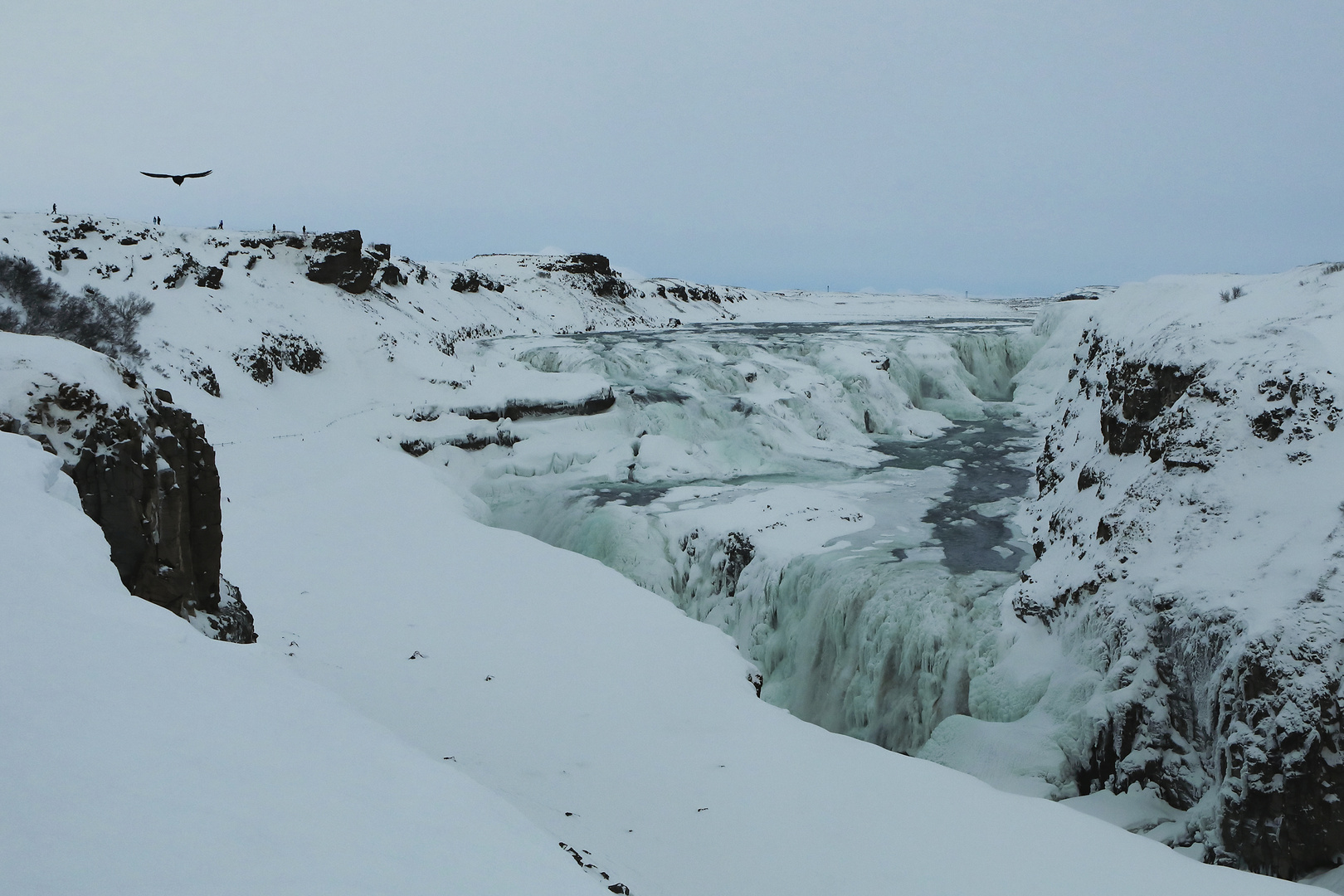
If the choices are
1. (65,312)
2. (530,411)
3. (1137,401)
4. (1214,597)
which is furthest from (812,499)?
(65,312)

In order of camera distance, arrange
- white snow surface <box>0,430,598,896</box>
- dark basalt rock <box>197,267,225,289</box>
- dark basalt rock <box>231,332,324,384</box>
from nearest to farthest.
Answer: white snow surface <box>0,430,598,896</box> → dark basalt rock <box>231,332,324,384</box> → dark basalt rock <box>197,267,225,289</box>

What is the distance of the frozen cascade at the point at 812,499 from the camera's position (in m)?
10.7

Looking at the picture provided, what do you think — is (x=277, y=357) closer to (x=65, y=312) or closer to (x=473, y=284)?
(x=65, y=312)

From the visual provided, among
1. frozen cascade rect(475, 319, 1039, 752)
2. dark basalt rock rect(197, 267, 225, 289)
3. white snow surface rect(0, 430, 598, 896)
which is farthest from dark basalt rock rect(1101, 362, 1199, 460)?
dark basalt rock rect(197, 267, 225, 289)

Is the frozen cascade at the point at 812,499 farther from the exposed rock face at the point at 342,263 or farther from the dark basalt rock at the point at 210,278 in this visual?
the dark basalt rock at the point at 210,278

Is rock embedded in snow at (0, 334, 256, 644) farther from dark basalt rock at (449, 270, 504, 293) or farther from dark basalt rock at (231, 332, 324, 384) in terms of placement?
dark basalt rock at (449, 270, 504, 293)

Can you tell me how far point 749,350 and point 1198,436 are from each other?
21091 millimetres

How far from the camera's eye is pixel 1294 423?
26.0 feet

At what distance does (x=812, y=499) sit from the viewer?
15992 millimetres

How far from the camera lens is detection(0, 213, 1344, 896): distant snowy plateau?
10.1 feet

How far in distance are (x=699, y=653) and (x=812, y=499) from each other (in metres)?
8.12

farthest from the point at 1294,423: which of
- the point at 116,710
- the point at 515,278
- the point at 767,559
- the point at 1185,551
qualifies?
the point at 515,278

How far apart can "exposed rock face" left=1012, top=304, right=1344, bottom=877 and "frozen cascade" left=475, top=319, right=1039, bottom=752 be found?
1.59 metres

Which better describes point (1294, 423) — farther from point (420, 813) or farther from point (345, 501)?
point (345, 501)
